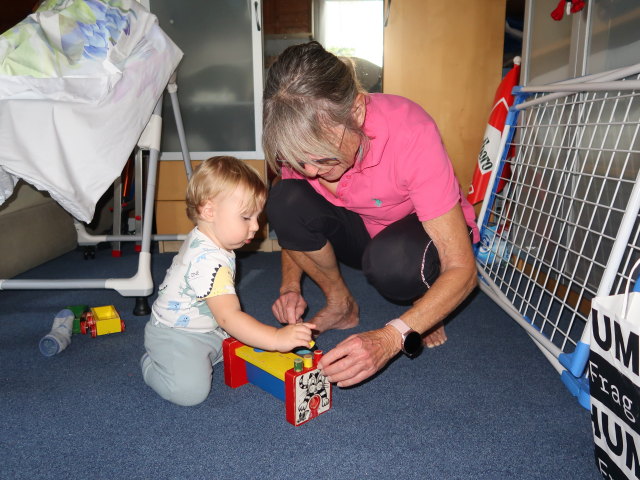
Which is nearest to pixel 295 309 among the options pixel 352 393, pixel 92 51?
pixel 352 393

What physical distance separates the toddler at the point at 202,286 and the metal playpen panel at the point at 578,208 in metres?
0.70

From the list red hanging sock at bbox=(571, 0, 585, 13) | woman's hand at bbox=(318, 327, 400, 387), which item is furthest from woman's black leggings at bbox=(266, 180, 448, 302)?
red hanging sock at bbox=(571, 0, 585, 13)

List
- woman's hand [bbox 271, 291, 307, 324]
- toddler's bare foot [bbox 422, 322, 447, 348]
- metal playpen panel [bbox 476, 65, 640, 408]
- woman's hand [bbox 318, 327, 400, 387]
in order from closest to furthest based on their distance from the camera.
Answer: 1. woman's hand [bbox 318, 327, 400, 387]
2. metal playpen panel [bbox 476, 65, 640, 408]
3. woman's hand [bbox 271, 291, 307, 324]
4. toddler's bare foot [bbox 422, 322, 447, 348]

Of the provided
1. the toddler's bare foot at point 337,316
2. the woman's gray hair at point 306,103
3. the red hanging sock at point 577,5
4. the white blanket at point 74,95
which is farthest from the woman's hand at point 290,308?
the red hanging sock at point 577,5

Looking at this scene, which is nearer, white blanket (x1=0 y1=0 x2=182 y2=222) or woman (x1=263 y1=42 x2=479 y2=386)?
woman (x1=263 y1=42 x2=479 y2=386)

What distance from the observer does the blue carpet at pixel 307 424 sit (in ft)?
2.71

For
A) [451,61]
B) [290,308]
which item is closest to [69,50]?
[290,308]

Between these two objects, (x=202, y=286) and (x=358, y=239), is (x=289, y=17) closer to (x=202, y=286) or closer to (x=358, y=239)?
(x=358, y=239)

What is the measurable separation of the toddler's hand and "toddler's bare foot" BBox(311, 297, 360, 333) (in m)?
0.45

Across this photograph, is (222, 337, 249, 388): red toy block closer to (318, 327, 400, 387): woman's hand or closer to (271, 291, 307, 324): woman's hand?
(271, 291, 307, 324): woman's hand

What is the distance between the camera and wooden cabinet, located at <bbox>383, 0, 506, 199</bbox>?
7.21 ft

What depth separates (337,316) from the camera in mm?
1385

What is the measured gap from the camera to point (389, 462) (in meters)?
0.84

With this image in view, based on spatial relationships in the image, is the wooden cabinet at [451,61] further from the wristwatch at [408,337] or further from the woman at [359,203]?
the wristwatch at [408,337]
